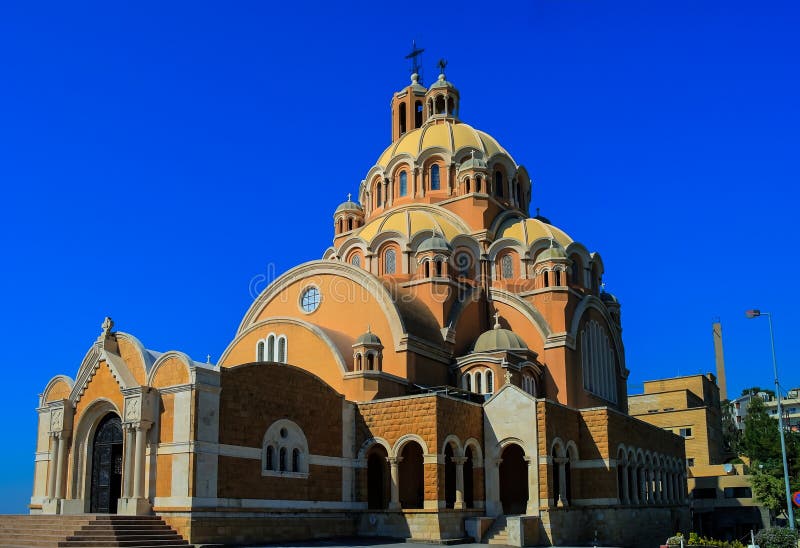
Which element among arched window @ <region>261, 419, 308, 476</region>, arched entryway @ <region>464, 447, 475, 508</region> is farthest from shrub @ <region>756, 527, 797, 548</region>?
arched window @ <region>261, 419, 308, 476</region>

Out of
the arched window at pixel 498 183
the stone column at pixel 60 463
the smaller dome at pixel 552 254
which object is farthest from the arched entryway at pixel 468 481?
the arched window at pixel 498 183

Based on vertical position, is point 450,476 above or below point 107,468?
below

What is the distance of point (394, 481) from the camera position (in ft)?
78.2

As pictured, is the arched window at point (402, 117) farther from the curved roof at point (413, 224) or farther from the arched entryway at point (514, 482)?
the arched entryway at point (514, 482)

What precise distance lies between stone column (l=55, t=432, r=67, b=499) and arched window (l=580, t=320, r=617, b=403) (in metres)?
18.8

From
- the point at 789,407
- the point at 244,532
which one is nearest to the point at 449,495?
the point at 244,532

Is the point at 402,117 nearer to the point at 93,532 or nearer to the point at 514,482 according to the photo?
the point at 514,482

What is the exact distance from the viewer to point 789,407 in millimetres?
84562

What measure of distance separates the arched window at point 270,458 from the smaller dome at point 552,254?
14765 mm

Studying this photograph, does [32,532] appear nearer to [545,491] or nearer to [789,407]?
[545,491]

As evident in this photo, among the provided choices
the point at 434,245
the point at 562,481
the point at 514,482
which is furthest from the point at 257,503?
the point at 434,245

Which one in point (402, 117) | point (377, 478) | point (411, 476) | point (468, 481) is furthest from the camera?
point (402, 117)

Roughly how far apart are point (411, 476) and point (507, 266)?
11.1 meters

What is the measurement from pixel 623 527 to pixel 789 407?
67.1 meters
